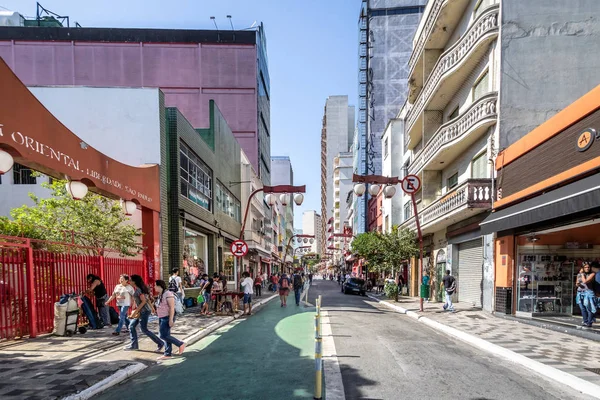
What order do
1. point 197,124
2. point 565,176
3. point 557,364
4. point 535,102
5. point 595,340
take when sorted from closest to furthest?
point 557,364 < point 595,340 < point 565,176 < point 535,102 < point 197,124

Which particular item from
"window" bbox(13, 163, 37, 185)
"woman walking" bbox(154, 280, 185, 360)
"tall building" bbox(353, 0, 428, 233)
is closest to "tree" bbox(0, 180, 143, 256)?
"window" bbox(13, 163, 37, 185)

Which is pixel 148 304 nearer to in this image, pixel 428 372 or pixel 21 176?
pixel 428 372

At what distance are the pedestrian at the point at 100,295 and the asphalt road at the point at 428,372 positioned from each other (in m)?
6.23

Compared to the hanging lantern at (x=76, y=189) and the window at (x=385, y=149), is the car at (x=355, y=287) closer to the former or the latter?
Answer: the window at (x=385, y=149)

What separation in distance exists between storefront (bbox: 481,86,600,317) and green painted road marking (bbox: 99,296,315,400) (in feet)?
23.9

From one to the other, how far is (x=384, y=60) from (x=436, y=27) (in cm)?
3208

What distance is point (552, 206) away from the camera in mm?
9586

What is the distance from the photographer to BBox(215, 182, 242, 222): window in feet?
77.8

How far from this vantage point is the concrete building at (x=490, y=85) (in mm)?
13680

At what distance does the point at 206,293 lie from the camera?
46.6 ft

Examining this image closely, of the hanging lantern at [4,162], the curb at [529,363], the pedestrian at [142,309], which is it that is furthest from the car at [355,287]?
the hanging lantern at [4,162]

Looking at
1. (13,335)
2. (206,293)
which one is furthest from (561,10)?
(13,335)

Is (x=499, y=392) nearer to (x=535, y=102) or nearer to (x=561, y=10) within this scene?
(x=535, y=102)

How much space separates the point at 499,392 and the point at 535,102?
1198 centimetres
